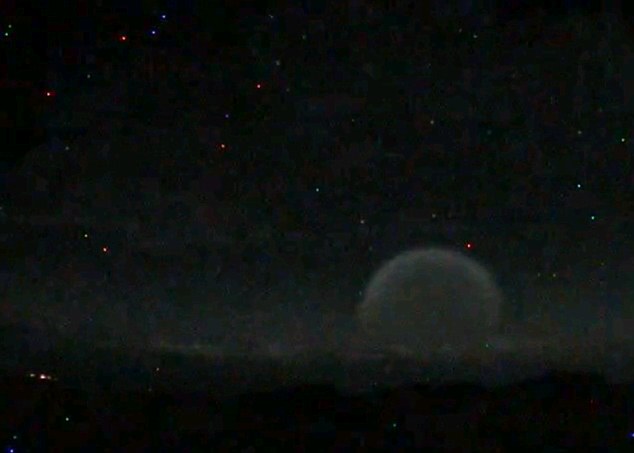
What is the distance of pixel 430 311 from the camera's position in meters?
3.98

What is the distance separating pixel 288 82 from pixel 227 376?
0.79 meters

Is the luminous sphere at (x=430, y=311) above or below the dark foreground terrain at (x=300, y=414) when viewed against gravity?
above

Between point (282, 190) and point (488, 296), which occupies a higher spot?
point (282, 190)

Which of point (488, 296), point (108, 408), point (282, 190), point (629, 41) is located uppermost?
point (629, 41)

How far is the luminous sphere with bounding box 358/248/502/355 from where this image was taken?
3.91 meters

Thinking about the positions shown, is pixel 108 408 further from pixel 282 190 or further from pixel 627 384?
pixel 627 384

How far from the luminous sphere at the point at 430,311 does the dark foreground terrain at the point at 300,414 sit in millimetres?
135

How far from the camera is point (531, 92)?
3.81m

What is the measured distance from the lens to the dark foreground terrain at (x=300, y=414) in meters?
3.80

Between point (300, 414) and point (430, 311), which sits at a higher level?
point (430, 311)

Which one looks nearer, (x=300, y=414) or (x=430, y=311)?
(x=300, y=414)

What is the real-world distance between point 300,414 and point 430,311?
1.53ft

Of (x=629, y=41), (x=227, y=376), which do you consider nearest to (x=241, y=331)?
(x=227, y=376)

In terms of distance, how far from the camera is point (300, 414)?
382 cm
